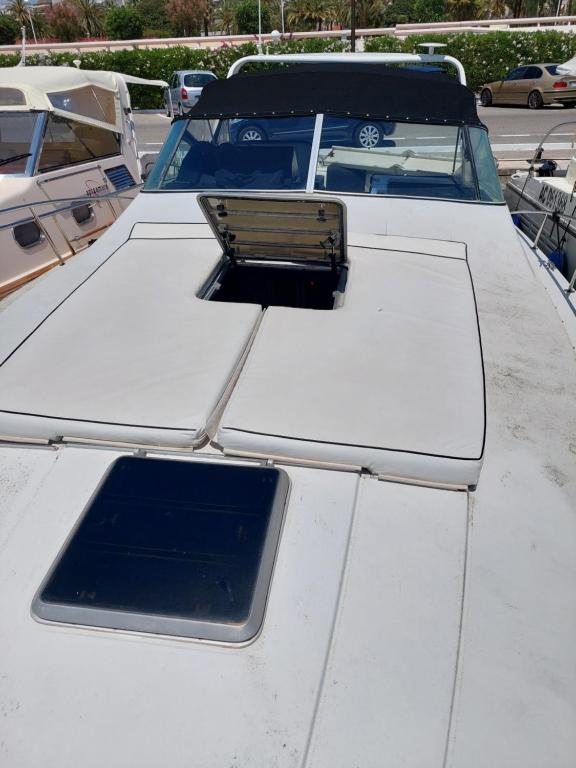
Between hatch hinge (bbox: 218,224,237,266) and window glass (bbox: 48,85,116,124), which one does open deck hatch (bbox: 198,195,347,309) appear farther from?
window glass (bbox: 48,85,116,124)

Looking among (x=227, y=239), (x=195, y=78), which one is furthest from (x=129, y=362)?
(x=195, y=78)

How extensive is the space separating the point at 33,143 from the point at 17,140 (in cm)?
69

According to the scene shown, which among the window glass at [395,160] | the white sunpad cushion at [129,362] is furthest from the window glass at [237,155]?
the white sunpad cushion at [129,362]

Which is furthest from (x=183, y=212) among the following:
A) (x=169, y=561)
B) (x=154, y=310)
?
(x=169, y=561)

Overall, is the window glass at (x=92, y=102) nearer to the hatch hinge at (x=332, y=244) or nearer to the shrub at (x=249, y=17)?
the hatch hinge at (x=332, y=244)

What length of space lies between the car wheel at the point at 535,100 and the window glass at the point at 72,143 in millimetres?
15239

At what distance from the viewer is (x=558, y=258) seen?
15.9 feet

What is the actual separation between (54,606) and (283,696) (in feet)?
1.96

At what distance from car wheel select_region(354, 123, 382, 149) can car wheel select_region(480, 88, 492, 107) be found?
Result: 1801 cm

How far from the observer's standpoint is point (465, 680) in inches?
50.3

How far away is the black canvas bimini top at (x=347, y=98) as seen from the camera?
3.48 m

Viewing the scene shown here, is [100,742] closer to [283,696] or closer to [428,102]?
[283,696]

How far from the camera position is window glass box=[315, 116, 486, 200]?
333cm

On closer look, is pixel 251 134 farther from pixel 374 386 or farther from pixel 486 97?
pixel 486 97
